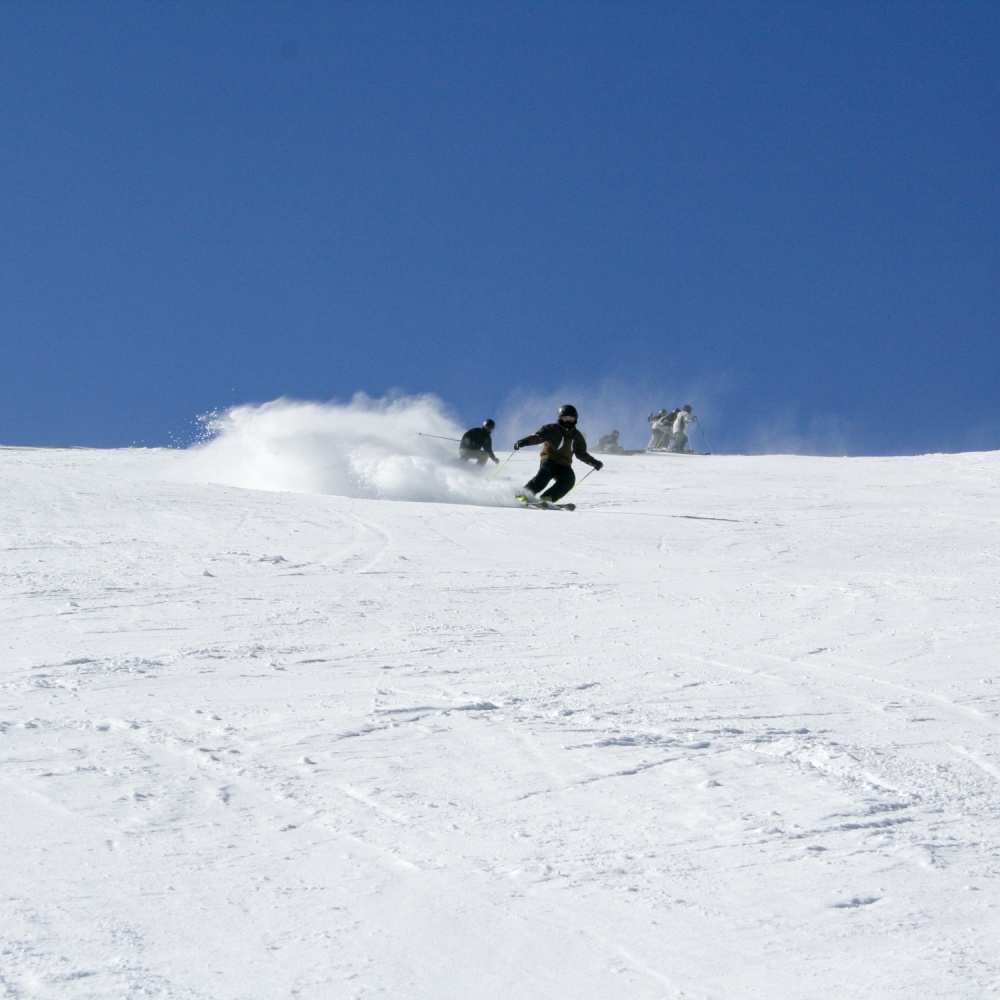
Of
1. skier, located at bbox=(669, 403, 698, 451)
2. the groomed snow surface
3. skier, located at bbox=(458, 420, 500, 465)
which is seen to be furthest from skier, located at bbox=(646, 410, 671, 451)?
the groomed snow surface

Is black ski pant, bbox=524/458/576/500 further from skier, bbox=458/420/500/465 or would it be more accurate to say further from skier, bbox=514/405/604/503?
skier, bbox=458/420/500/465

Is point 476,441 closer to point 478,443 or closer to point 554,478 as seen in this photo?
point 478,443

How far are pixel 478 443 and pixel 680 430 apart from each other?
44.9ft

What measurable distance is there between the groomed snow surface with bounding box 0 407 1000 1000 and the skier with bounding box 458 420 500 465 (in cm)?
946

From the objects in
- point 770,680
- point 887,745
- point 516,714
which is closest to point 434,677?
point 516,714

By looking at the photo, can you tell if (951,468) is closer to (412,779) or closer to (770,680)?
(770,680)

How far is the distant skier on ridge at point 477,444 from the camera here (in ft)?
60.6

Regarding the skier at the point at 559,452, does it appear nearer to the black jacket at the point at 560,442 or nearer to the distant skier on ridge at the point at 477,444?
the black jacket at the point at 560,442

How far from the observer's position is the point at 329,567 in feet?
29.0

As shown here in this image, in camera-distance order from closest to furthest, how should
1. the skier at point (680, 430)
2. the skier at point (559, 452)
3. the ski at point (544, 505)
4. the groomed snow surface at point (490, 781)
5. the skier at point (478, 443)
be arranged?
1. the groomed snow surface at point (490, 781)
2. the ski at point (544, 505)
3. the skier at point (559, 452)
4. the skier at point (478, 443)
5. the skier at point (680, 430)

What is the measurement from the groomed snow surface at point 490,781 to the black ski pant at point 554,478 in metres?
6.58

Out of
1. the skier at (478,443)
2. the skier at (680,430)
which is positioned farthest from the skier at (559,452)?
the skier at (680,430)

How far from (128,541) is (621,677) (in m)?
6.07

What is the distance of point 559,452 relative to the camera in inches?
611
